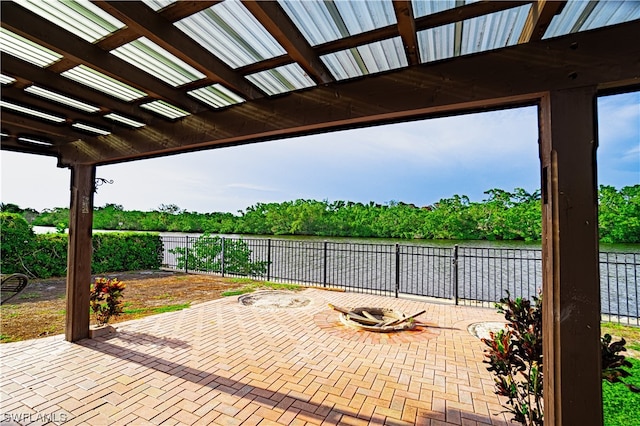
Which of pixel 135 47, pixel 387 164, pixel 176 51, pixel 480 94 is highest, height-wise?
pixel 387 164

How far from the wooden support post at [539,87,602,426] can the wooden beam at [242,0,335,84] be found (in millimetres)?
1299

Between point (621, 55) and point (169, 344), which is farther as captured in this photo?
point (169, 344)

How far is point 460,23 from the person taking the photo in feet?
4.83

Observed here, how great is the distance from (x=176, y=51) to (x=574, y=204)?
2197 mm

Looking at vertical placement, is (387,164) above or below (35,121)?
above

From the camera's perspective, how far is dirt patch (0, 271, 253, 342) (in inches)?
169

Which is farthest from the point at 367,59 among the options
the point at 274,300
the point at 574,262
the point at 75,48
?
the point at 274,300

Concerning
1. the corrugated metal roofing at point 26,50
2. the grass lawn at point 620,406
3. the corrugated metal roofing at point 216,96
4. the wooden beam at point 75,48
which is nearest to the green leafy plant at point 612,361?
the grass lawn at point 620,406

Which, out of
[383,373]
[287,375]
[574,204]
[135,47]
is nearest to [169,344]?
[287,375]

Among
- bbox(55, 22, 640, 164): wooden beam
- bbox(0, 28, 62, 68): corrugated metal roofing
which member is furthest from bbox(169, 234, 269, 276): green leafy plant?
bbox(0, 28, 62, 68): corrugated metal roofing

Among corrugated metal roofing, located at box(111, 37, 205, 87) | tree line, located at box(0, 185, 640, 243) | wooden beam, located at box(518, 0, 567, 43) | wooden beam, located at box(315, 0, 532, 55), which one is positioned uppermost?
corrugated metal roofing, located at box(111, 37, 205, 87)

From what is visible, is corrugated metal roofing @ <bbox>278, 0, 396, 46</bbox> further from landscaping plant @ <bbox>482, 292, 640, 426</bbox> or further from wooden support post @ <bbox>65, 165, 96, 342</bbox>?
wooden support post @ <bbox>65, 165, 96, 342</bbox>

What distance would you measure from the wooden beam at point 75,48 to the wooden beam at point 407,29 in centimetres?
177

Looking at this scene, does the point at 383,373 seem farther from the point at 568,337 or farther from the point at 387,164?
the point at 387,164
